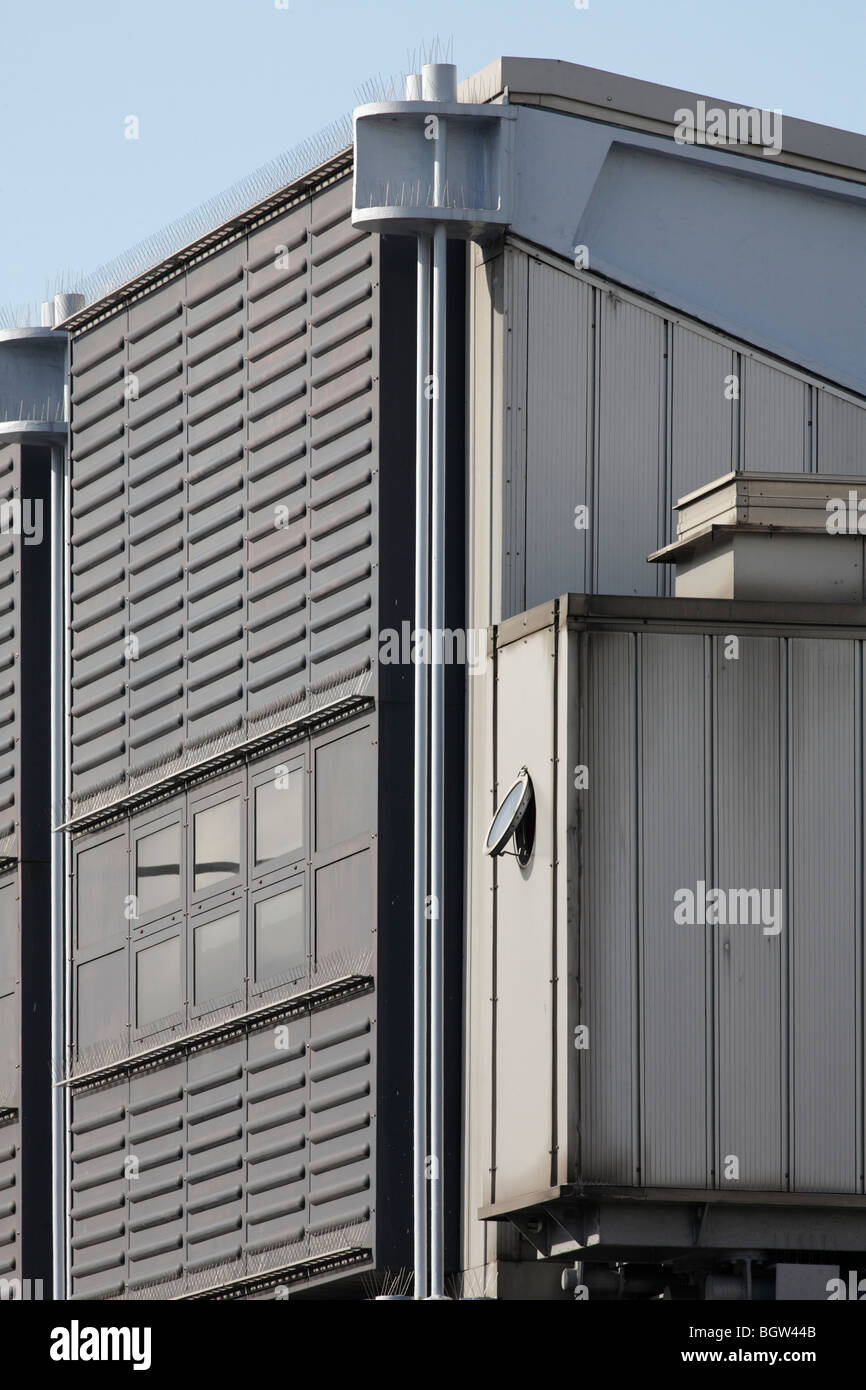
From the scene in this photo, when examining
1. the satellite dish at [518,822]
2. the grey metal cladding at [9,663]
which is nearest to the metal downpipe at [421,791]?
the satellite dish at [518,822]

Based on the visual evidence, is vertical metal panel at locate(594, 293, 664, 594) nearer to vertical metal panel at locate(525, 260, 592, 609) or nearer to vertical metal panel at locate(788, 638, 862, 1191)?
vertical metal panel at locate(525, 260, 592, 609)

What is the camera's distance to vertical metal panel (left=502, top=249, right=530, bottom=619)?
34406 millimetres

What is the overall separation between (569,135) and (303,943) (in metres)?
10.1

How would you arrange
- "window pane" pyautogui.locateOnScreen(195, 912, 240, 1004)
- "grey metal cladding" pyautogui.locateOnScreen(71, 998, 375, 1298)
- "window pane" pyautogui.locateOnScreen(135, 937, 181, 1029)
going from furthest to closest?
"window pane" pyautogui.locateOnScreen(135, 937, 181, 1029) → "window pane" pyautogui.locateOnScreen(195, 912, 240, 1004) → "grey metal cladding" pyautogui.locateOnScreen(71, 998, 375, 1298)

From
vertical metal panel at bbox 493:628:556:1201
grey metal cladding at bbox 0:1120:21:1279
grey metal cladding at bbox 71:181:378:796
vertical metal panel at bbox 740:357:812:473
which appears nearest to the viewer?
vertical metal panel at bbox 493:628:556:1201

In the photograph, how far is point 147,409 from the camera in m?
41.0

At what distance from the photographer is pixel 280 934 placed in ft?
121

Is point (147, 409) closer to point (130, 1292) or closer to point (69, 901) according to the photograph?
point (69, 901)

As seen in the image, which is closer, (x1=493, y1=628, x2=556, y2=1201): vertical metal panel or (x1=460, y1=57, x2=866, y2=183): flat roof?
(x1=493, y1=628, x2=556, y2=1201): vertical metal panel

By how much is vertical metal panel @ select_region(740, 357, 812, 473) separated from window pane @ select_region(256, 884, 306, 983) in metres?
7.61

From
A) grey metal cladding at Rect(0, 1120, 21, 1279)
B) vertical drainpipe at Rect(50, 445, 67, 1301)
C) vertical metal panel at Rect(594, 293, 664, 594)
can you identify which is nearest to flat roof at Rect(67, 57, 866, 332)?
vertical metal panel at Rect(594, 293, 664, 594)

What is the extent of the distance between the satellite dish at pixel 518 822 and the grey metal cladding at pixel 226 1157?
374 centimetres

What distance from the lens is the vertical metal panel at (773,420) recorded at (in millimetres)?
35469
